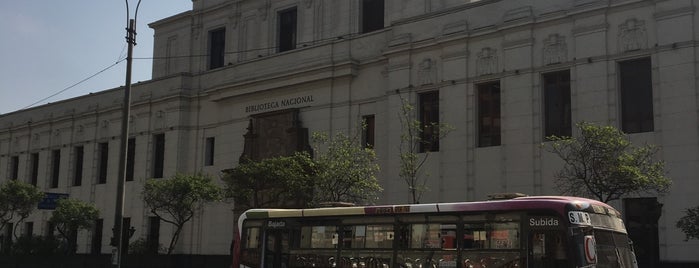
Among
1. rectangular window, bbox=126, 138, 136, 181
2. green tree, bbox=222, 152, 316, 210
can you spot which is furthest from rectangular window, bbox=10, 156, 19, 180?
green tree, bbox=222, 152, 316, 210

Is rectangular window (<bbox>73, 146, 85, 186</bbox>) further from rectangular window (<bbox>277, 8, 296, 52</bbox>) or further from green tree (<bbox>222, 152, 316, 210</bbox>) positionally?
green tree (<bbox>222, 152, 316, 210</bbox>)

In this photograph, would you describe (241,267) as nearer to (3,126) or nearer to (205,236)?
(205,236)

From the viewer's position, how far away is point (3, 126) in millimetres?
57094

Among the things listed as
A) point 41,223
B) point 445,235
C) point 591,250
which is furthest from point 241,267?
point 41,223

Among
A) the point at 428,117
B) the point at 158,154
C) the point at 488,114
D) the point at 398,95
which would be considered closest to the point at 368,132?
the point at 398,95

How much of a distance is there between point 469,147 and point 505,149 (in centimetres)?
168

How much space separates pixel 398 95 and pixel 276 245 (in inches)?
573

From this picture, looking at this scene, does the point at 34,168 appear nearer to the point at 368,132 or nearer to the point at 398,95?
the point at 368,132

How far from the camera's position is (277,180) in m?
28.2

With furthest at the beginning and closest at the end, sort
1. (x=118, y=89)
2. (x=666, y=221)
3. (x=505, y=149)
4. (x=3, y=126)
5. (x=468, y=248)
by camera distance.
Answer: (x=3, y=126)
(x=118, y=89)
(x=505, y=149)
(x=666, y=221)
(x=468, y=248)

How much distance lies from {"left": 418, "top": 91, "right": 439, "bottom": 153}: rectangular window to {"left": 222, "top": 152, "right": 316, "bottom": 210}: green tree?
5.37 metres

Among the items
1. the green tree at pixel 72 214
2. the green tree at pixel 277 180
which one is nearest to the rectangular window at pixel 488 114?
the green tree at pixel 277 180

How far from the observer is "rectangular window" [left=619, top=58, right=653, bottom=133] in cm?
2572

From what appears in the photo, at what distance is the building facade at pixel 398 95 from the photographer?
82.8ft
